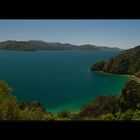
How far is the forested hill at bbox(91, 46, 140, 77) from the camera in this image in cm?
2345

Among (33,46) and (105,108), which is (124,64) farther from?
(33,46)

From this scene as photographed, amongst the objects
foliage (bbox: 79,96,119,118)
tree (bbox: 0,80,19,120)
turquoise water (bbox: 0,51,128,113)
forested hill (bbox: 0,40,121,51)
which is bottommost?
turquoise water (bbox: 0,51,128,113)

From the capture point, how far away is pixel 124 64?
2625 centimetres

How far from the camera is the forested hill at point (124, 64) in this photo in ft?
76.9

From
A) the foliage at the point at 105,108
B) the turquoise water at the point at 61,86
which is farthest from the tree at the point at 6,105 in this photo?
the turquoise water at the point at 61,86

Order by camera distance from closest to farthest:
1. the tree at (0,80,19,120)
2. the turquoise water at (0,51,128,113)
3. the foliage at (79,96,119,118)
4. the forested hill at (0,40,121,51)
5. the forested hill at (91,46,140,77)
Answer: the tree at (0,80,19,120), the foliage at (79,96,119,118), the forested hill at (91,46,140,77), the turquoise water at (0,51,128,113), the forested hill at (0,40,121,51)

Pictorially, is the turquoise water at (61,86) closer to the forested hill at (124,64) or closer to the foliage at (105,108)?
the forested hill at (124,64)

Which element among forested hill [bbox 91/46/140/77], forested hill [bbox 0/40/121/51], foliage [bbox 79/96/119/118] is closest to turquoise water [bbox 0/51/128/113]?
forested hill [bbox 91/46/140/77]

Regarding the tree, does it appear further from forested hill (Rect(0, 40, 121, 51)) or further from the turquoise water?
forested hill (Rect(0, 40, 121, 51))

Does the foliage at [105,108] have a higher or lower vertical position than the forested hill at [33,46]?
lower

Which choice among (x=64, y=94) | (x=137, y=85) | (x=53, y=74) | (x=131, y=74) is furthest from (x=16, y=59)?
(x=137, y=85)

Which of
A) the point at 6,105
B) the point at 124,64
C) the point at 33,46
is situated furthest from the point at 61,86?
the point at 33,46
